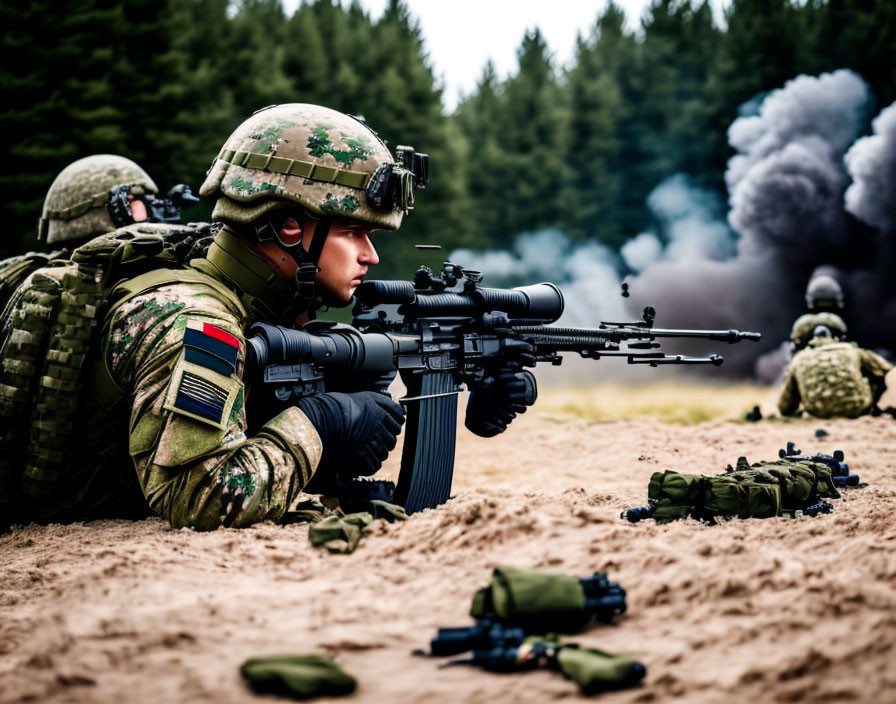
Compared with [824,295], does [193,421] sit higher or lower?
lower

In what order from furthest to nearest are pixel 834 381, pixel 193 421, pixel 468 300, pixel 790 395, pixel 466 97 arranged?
1. pixel 466 97
2. pixel 790 395
3. pixel 834 381
4. pixel 468 300
5. pixel 193 421

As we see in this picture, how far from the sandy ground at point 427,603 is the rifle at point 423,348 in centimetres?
80

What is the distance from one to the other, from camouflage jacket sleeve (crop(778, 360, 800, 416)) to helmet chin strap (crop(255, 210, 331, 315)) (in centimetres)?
840

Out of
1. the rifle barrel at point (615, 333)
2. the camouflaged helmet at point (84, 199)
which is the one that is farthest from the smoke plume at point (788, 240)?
the camouflaged helmet at point (84, 199)

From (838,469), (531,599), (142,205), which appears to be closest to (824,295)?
(838,469)

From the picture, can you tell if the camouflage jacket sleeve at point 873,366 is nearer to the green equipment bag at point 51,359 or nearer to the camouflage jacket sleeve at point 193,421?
the camouflage jacket sleeve at point 193,421

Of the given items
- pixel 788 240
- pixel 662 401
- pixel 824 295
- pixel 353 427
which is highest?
pixel 788 240

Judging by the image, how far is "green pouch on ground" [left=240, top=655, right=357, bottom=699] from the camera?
2.16 meters

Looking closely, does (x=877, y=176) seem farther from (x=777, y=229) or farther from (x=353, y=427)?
(x=353, y=427)

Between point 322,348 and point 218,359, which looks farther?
point 322,348

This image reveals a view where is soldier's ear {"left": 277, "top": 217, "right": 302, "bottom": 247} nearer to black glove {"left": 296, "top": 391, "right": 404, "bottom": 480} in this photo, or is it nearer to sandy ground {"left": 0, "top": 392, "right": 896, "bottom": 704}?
black glove {"left": 296, "top": 391, "right": 404, "bottom": 480}

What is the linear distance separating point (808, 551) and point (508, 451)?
6.50 meters

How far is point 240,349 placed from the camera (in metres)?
3.84

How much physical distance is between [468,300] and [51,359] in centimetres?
236
